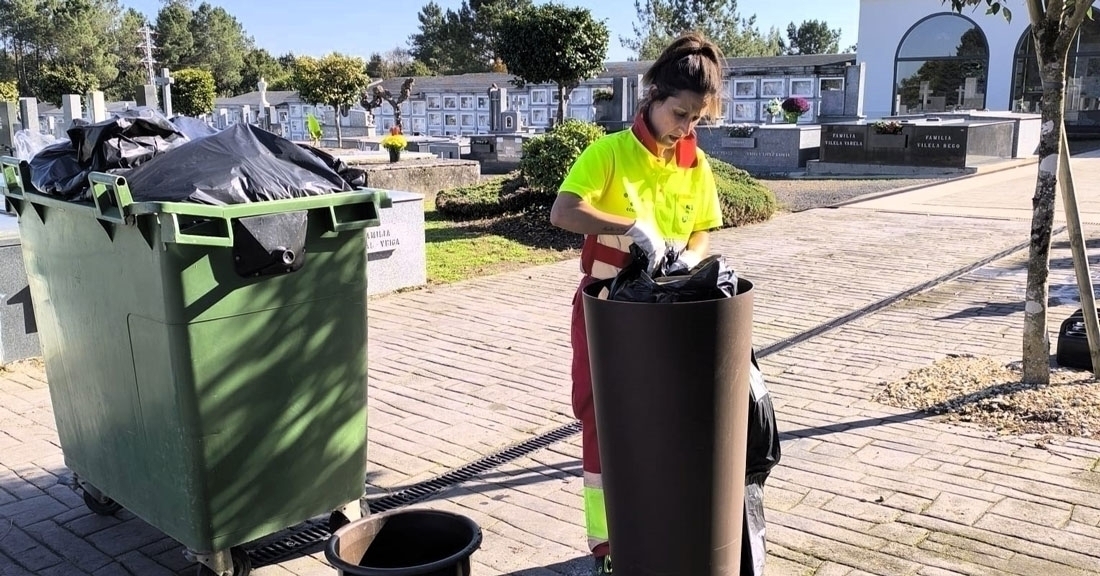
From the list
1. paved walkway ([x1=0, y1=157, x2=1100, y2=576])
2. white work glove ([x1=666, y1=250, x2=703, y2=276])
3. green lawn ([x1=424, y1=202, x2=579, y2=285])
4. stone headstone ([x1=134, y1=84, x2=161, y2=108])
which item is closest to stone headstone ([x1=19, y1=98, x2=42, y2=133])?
stone headstone ([x1=134, y1=84, x2=161, y2=108])

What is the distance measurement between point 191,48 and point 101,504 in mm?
87397

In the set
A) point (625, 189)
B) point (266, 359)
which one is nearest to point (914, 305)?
point (625, 189)

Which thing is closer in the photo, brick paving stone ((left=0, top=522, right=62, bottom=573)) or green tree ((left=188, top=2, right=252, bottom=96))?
brick paving stone ((left=0, top=522, right=62, bottom=573))

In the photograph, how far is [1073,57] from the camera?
3788 cm

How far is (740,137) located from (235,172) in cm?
2067

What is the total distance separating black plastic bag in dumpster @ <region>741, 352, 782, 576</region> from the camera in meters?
2.65

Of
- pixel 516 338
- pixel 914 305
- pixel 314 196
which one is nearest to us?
pixel 314 196

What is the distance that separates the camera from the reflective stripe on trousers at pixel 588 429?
2.81 meters

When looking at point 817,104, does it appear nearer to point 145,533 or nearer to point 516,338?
point 516,338

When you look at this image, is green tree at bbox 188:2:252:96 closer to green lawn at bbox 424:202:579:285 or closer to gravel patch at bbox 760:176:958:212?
gravel patch at bbox 760:176:958:212

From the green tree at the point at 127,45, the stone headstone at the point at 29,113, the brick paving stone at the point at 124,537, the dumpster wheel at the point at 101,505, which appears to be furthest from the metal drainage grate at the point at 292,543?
the green tree at the point at 127,45

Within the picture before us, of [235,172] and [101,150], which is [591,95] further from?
[235,172]

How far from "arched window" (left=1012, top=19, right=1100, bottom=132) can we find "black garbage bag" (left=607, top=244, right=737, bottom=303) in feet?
132

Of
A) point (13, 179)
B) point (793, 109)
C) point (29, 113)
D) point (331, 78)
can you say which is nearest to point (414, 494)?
point (13, 179)
